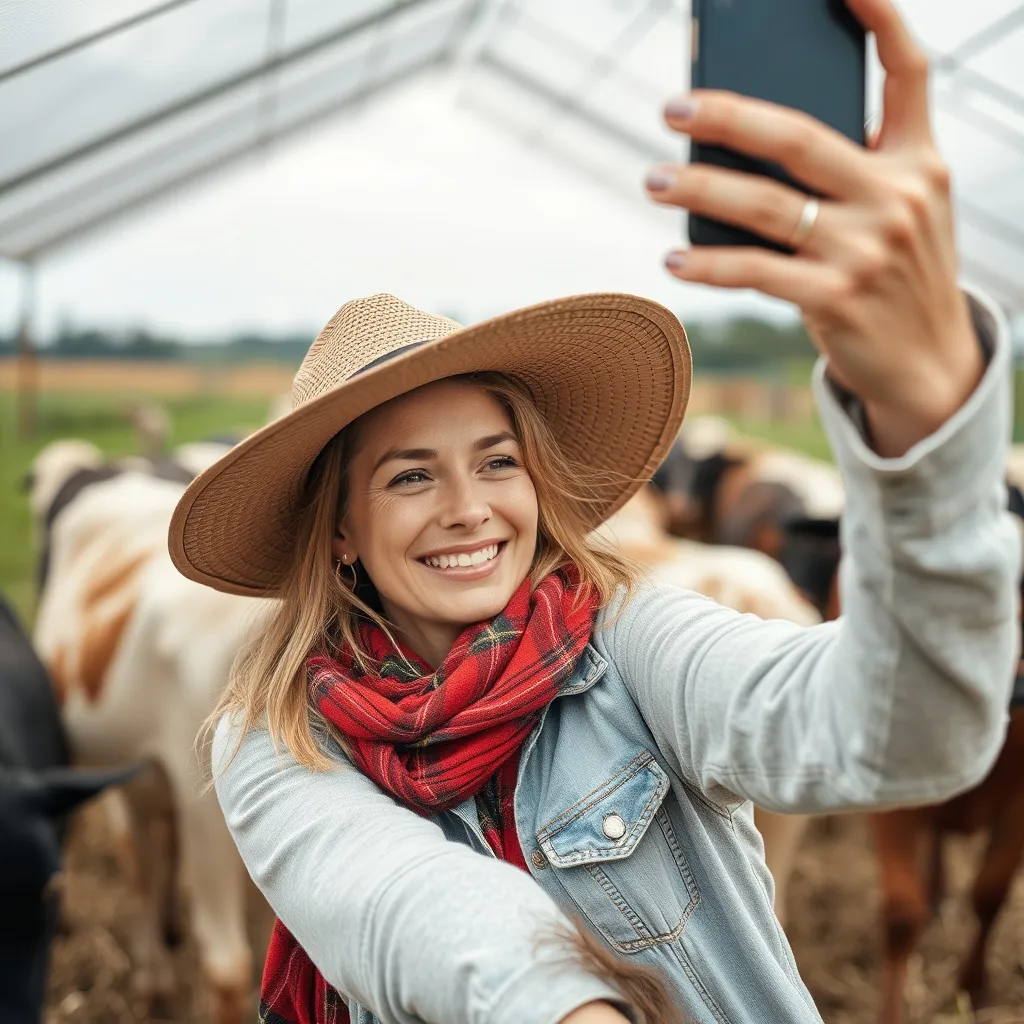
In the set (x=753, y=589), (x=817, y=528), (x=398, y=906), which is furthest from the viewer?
(x=817, y=528)

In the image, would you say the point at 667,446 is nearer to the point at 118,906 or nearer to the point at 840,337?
the point at 840,337

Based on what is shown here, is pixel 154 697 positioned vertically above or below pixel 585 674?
below

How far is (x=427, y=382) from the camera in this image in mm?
1268

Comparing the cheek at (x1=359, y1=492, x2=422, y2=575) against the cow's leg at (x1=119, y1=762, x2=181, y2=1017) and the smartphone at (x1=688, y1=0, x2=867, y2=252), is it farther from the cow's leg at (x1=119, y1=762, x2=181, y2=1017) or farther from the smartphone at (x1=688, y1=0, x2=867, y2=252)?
the cow's leg at (x1=119, y1=762, x2=181, y2=1017)

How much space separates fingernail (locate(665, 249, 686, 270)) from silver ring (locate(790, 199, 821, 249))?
66 mm

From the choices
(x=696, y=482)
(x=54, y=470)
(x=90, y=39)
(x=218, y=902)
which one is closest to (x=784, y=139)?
(x=218, y=902)

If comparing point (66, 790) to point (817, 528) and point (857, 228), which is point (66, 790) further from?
point (817, 528)

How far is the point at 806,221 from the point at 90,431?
39.3 feet

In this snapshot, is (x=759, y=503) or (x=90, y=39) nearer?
(x=90, y=39)

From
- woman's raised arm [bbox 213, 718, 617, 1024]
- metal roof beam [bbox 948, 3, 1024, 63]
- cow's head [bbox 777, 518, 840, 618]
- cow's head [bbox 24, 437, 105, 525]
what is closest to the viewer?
woman's raised arm [bbox 213, 718, 617, 1024]

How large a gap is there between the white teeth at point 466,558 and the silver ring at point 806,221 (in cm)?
66

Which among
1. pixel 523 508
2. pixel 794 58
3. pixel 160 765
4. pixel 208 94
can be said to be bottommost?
pixel 160 765

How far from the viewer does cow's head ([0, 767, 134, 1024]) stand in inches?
83.0

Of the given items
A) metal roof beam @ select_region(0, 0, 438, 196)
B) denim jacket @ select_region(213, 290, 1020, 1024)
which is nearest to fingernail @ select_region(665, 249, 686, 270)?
denim jacket @ select_region(213, 290, 1020, 1024)
